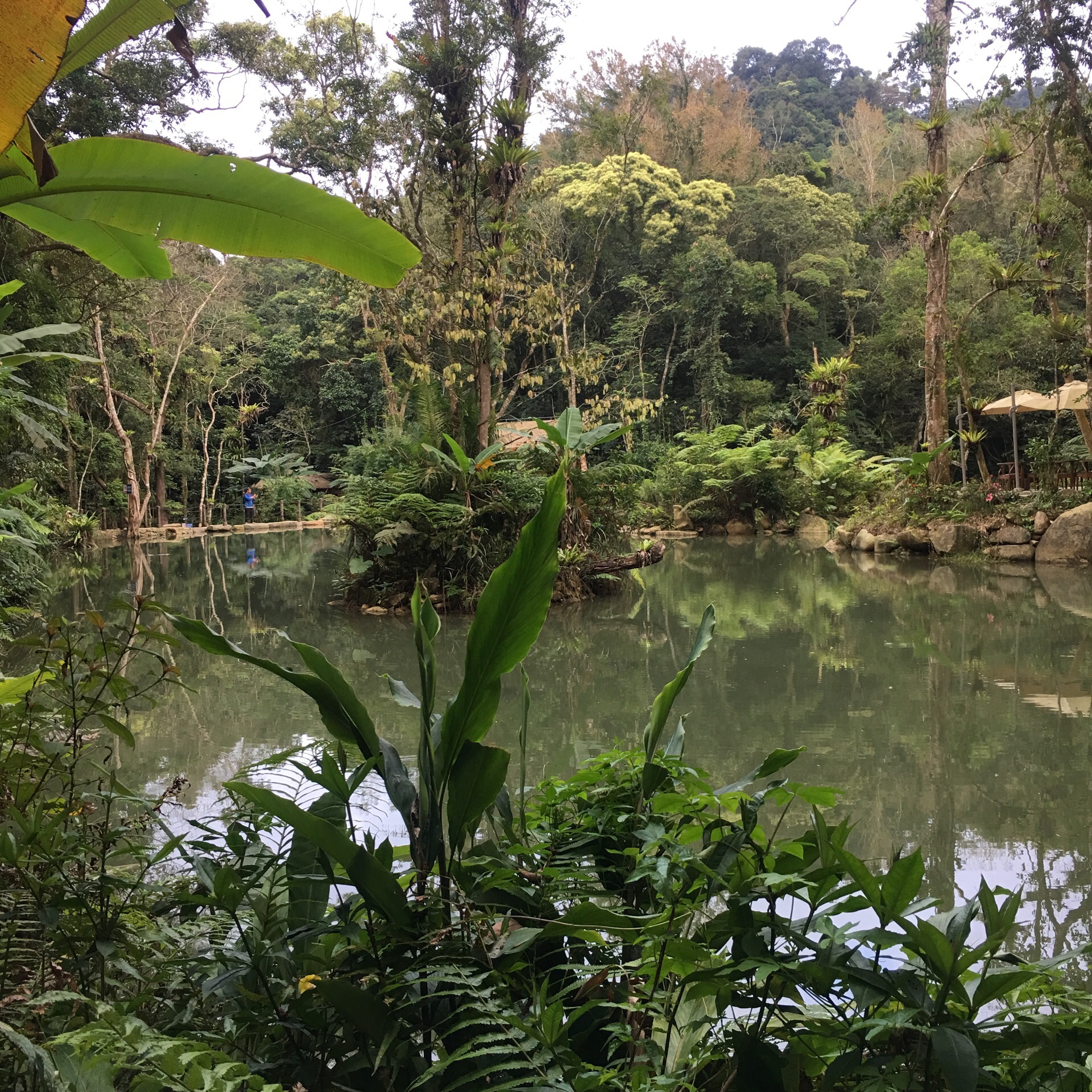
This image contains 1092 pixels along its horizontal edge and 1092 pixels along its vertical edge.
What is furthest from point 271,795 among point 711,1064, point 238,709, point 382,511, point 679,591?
point 679,591

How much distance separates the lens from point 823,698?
13.2 ft

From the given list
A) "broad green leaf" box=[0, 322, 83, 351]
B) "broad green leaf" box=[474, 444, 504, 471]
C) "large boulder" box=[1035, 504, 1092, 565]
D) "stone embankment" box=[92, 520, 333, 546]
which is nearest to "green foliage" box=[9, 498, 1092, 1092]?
"broad green leaf" box=[0, 322, 83, 351]

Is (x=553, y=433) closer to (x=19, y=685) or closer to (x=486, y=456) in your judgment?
(x=486, y=456)

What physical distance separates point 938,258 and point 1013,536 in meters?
4.28

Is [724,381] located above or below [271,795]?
above

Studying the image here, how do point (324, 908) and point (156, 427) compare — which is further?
point (156, 427)

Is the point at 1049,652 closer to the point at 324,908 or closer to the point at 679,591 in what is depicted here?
the point at 679,591

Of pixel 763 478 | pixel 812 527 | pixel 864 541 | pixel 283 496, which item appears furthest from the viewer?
pixel 283 496

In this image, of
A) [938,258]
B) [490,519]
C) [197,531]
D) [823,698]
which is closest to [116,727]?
[823,698]

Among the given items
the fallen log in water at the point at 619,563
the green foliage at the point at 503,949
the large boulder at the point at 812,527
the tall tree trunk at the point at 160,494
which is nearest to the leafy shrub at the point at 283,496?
the tall tree trunk at the point at 160,494

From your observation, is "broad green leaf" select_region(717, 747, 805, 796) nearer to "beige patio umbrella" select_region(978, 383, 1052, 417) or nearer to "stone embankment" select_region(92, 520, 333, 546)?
"beige patio umbrella" select_region(978, 383, 1052, 417)

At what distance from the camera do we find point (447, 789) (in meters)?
1.04

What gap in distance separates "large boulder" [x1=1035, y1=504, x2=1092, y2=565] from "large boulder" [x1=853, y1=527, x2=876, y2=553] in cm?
A: 215

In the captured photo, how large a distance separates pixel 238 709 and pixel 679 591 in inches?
192
